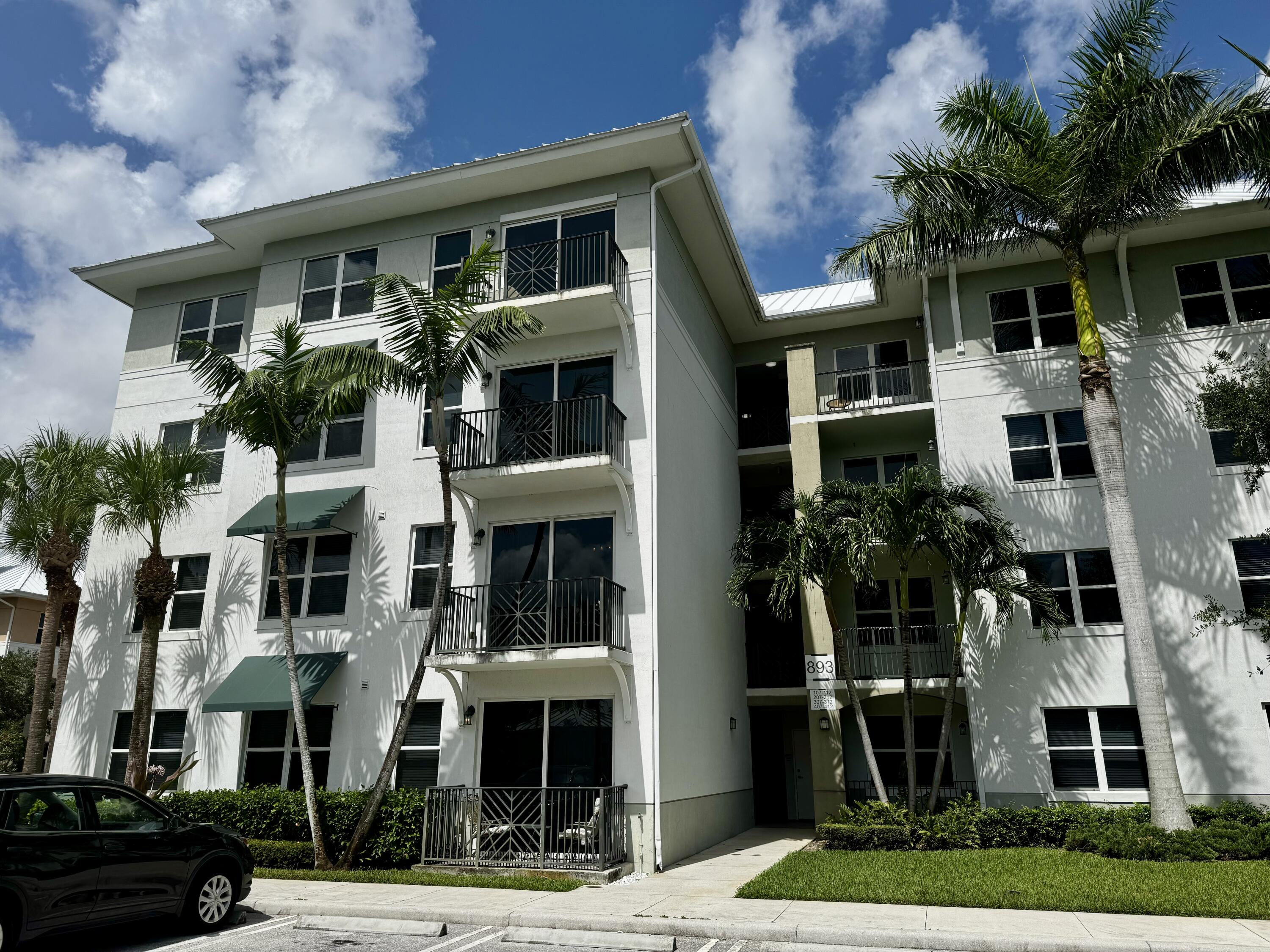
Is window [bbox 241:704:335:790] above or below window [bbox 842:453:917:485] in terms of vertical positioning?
below

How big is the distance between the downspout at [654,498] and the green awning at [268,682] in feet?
19.3

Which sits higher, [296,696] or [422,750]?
[296,696]

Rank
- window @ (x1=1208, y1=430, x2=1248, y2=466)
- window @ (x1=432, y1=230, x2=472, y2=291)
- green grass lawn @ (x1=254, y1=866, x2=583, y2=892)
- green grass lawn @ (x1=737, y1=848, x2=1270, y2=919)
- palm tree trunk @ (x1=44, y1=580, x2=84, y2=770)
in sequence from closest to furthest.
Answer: green grass lawn @ (x1=737, y1=848, x2=1270, y2=919), green grass lawn @ (x1=254, y1=866, x2=583, y2=892), window @ (x1=1208, y1=430, x2=1248, y2=466), window @ (x1=432, y1=230, x2=472, y2=291), palm tree trunk @ (x1=44, y1=580, x2=84, y2=770)

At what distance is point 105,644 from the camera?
60.2 ft

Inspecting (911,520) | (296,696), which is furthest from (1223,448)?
(296,696)

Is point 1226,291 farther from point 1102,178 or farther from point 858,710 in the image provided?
point 858,710

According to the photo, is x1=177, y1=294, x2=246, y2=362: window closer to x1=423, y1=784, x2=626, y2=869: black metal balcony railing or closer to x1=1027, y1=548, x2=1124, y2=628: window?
x1=423, y1=784, x2=626, y2=869: black metal balcony railing

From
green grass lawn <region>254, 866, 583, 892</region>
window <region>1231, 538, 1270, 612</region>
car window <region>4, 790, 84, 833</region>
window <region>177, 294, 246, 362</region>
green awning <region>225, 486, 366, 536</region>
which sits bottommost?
green grass lawn <region>254, 866, 583, 892</region>

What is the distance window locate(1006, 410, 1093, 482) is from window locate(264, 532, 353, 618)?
13389 mm

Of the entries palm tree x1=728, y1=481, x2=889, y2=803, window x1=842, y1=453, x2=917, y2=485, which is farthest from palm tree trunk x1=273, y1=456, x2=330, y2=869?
window x1=842, y1=453, x2=917, y2=485

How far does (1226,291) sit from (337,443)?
59.7ft

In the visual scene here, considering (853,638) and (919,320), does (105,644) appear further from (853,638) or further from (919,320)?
(919,320)

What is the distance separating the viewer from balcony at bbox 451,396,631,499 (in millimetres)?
15023

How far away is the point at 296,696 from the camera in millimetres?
14328
